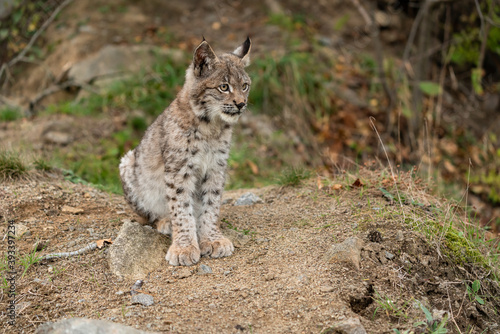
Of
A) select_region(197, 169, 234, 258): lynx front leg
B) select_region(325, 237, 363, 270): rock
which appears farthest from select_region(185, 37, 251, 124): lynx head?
select_region(325, 237, 363, 270): rock

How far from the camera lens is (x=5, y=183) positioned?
5.44m

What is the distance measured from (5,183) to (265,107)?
5158 millimetres

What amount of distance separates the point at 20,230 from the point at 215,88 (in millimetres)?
2138

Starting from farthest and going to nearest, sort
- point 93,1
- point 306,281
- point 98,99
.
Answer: point 93,1 < point 98,99 < point 306,281

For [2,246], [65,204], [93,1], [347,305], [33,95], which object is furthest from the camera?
[93,1]

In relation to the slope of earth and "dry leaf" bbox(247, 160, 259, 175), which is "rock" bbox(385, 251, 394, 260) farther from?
"dry leaf" bbox(247, 160, 259, 175)

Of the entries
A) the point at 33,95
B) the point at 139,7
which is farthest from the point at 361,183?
the point at 139,7

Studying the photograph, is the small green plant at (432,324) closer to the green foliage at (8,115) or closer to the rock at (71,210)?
the rock at (71,210)

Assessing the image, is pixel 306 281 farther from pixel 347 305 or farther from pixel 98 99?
pixel 98 99

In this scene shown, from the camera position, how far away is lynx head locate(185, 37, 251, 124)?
453 centimetres

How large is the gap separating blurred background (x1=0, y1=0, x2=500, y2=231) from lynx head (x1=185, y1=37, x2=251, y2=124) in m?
3.31

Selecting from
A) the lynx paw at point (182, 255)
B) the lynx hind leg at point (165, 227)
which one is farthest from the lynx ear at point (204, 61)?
the lynx paw at point (182, 255)

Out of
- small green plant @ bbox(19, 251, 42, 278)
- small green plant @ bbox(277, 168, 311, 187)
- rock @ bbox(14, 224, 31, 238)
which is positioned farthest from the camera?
small green plant @ bbox(277, 168, 311, 187)

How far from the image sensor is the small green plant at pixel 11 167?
5.50m
